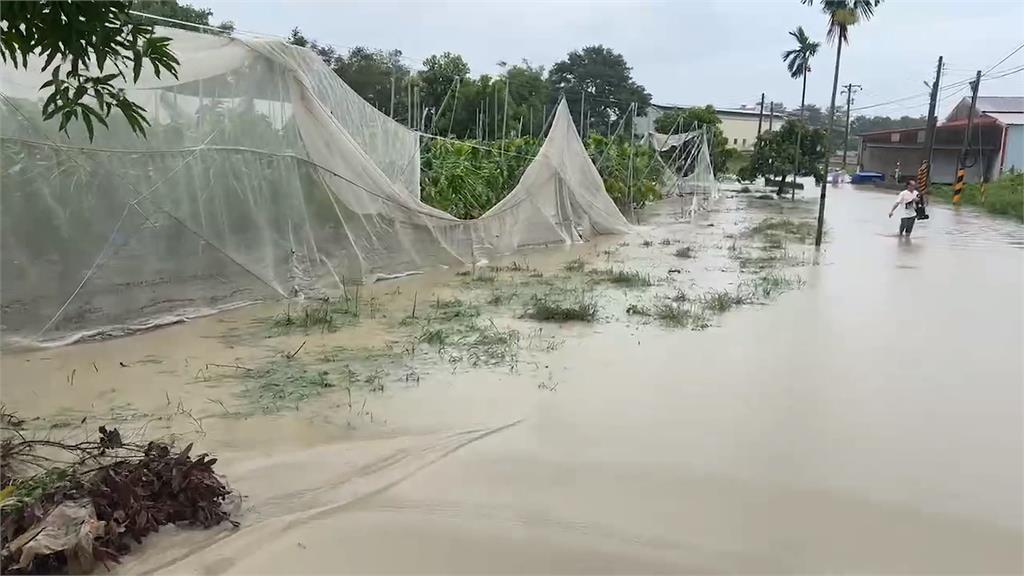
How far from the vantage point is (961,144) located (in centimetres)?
3416

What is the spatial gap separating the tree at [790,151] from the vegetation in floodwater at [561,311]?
67.1 feet

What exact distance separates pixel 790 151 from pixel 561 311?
2155cm

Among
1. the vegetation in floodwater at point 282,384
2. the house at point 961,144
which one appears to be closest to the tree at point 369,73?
the vegetation in floodwater at point 282,384

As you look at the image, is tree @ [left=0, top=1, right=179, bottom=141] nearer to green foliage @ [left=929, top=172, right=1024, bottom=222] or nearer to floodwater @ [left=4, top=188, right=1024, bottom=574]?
floodwater @ [left=4, top=188, right=1024, bottom=574]

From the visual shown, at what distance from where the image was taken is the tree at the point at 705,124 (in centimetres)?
2817

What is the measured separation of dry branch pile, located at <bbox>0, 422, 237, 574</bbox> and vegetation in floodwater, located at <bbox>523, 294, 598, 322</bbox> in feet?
12.8

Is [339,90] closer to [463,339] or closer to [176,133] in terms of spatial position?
[176,133]

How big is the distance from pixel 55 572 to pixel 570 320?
184 inches

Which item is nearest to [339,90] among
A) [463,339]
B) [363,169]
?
[363,169]

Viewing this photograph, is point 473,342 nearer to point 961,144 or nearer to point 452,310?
point 452,310

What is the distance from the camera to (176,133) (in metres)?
6.06

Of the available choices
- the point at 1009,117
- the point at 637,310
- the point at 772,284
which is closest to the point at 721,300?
the point at 637,310

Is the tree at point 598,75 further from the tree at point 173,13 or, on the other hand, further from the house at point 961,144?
the tree at point 173,13

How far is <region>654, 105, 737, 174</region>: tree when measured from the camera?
2817 cm
